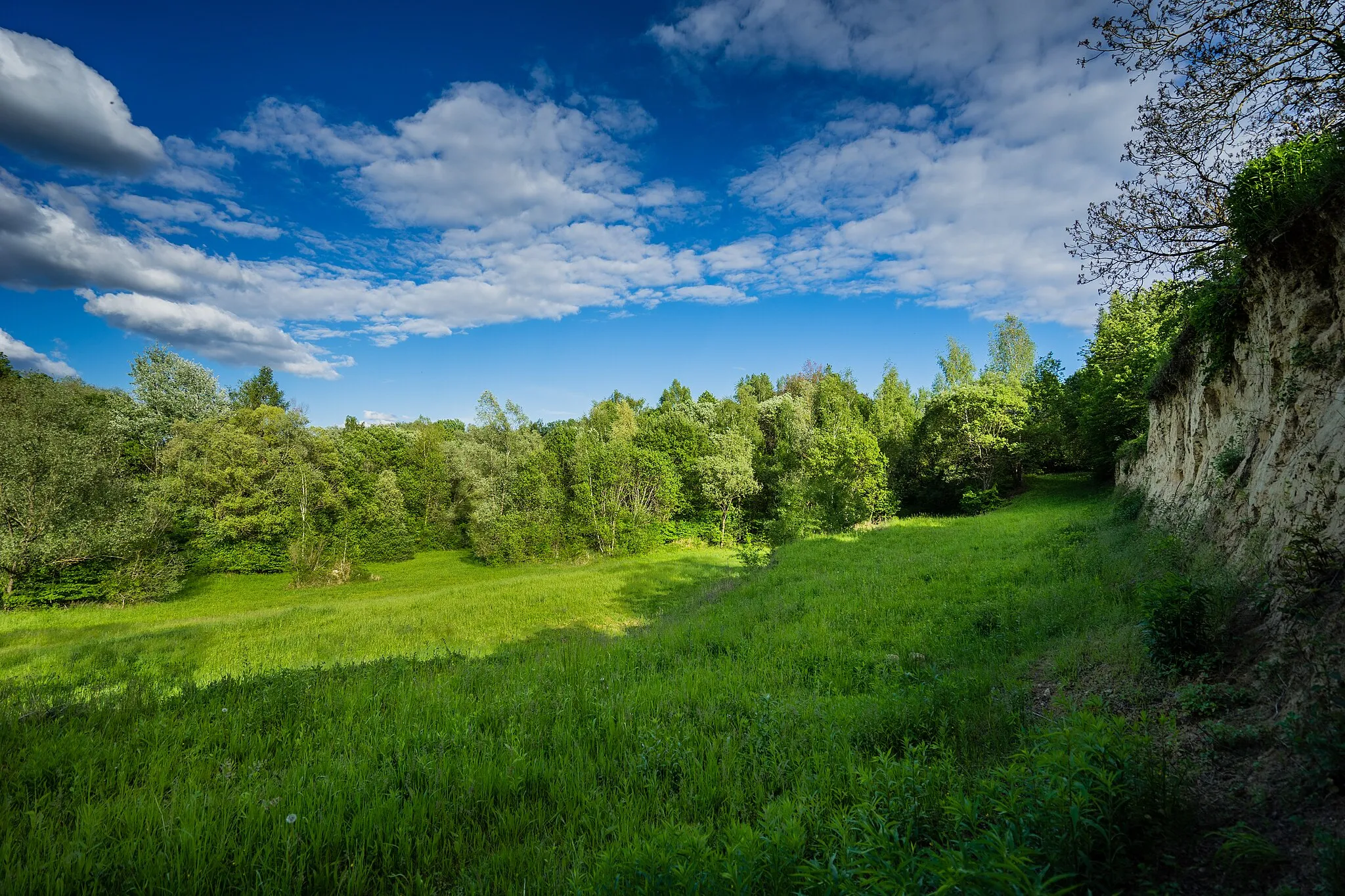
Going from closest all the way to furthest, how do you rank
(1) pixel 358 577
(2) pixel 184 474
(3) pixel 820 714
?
(3) pixel 820 714 → (2) pixel 184 474 → (1) pixel 358 577

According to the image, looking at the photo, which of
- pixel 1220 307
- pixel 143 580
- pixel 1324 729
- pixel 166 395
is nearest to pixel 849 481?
pixel 1220 307

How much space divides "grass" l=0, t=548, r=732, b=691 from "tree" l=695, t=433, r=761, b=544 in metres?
12.2

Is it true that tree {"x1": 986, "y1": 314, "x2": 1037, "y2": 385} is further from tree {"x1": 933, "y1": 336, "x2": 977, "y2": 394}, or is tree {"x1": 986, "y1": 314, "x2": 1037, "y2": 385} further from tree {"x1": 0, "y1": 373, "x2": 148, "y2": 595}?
tree {"x1": 0, "y1": 373, "x2": 148, "y2": 595}

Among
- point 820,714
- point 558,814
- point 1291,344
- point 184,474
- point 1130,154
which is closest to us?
point 558,814

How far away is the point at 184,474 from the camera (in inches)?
1411

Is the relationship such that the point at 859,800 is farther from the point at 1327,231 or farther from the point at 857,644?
the point at 1327,231

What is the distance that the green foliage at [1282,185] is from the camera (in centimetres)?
634

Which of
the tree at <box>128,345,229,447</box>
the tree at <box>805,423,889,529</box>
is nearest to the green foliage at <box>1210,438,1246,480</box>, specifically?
the tree at <box>805,423,889,529</box>

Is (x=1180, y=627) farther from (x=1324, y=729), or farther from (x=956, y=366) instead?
(x=956, y=366)

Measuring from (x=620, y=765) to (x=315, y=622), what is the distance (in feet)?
62.5

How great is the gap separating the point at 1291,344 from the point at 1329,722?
685 cm

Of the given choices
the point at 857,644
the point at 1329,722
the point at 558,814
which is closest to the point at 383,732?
the point at 558,814

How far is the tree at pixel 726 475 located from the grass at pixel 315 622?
39.9 feet

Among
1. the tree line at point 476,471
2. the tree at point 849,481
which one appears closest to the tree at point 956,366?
the tree line at point 476,471
